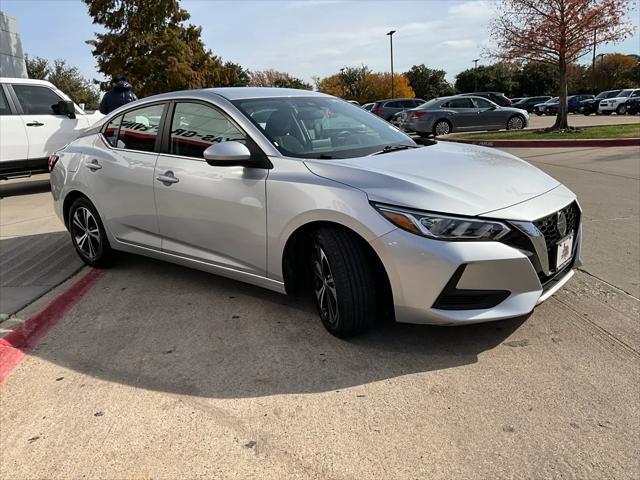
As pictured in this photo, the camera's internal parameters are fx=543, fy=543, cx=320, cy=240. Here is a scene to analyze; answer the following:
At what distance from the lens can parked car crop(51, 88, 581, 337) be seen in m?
2.86

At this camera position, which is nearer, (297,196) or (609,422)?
(609,422)

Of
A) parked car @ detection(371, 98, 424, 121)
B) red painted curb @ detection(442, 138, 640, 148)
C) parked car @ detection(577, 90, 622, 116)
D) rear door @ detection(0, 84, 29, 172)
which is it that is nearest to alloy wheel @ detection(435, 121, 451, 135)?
red painted curb @ detection(442, 138, 640, 148)

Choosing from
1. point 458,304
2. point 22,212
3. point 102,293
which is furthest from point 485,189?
point 22,212

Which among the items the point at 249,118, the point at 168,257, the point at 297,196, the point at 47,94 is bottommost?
the point at 168,257

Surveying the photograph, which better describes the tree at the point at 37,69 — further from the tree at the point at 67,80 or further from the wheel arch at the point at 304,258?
the wheel arch at the point at 304,258

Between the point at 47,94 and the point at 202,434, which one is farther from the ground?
the point at 47,94

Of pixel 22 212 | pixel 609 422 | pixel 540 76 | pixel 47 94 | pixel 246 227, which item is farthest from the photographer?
pixel 540 76

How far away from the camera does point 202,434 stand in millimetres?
2516

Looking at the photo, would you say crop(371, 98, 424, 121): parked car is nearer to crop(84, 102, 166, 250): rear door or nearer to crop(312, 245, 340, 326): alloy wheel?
crop(84, 102, 166, 250): rear door

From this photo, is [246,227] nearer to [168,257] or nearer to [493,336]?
[168,257]

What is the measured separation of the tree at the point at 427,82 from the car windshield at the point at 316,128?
76.5 m

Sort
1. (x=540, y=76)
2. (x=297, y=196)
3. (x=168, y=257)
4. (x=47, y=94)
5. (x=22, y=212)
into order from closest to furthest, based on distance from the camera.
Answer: (x=297, y=196) < (x=168, y=257) < (x=22, y=212) < (x=47, y=94) < (x=540, y=76)

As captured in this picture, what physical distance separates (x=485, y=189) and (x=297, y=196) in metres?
1.09

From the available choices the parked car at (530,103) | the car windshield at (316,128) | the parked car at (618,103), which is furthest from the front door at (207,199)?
the parked car at (530,103)
